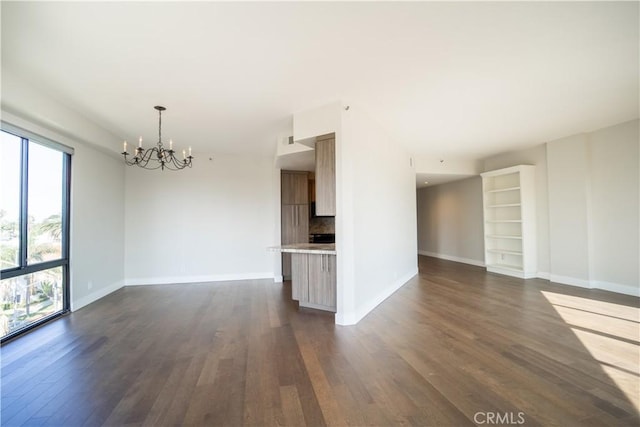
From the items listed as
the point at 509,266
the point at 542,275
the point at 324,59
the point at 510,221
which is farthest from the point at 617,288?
the point at 324,59

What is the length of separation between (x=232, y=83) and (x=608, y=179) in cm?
640

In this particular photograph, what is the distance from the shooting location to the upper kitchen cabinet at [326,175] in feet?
12.1

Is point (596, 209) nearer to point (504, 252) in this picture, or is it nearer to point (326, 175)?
point (504, 252)

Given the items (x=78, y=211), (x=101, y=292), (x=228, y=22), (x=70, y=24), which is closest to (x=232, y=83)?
(x=228, y=22)

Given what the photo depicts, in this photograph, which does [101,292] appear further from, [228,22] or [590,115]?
[590,115]

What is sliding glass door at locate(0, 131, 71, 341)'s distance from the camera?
3166 mm

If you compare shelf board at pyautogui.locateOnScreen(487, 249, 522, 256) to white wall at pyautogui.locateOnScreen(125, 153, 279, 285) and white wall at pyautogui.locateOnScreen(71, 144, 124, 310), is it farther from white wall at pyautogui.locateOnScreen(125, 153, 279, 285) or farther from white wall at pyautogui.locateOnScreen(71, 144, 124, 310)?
white wall at pyautogui.locateOnScreen(71, 144, 124, 310)

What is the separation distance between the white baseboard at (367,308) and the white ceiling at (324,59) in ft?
9.03

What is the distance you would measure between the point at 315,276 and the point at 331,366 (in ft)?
5.17

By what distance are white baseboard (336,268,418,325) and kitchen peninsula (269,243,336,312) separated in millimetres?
369

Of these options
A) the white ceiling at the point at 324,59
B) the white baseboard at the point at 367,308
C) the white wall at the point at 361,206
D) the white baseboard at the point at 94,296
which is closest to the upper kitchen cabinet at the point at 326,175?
the white wall at the point at 361,206

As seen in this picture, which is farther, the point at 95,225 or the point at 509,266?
the point at 509,266

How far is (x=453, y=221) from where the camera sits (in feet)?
28.3

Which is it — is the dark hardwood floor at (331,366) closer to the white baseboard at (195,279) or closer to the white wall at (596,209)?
the white wall at (596,209)
